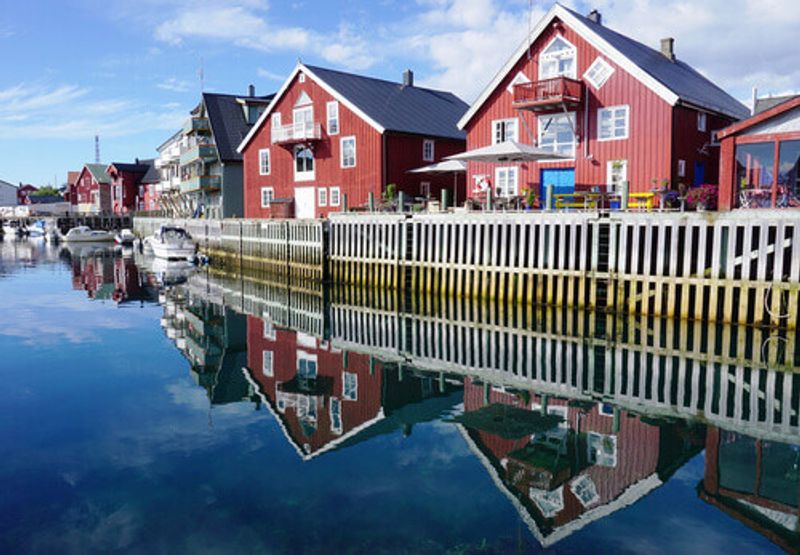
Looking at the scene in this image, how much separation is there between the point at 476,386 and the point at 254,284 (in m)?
22.2

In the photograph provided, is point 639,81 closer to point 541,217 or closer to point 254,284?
point 541,217

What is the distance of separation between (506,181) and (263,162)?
66.7 ft

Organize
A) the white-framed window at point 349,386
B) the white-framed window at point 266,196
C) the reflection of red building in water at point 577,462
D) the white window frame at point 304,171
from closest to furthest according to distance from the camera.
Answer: the reflection of red building in water at point 577,462 → the white-framed window at point 349,386 → the white window frame at point 304,171 → the white-framed window at point 266,196

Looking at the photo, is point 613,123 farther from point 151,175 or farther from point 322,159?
point 151,175

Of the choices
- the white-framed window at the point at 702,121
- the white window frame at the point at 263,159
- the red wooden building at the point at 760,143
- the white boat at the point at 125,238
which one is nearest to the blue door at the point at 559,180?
the white-framed window at the point at 702,121

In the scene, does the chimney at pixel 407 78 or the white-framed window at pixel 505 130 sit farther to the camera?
the chimney at pixel 407 78

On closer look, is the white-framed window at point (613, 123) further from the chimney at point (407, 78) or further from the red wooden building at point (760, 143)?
the chimney at point (407, 78)

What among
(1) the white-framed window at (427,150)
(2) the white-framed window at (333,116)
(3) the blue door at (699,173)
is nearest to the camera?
(3) the blue door at (699,173)

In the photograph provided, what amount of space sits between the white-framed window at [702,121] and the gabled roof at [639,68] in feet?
1.14

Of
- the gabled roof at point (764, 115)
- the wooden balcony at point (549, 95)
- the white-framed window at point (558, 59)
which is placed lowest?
the gabled roof at point (764, 115)

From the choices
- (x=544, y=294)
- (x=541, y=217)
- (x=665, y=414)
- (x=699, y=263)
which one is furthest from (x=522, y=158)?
(x=665, y=414)

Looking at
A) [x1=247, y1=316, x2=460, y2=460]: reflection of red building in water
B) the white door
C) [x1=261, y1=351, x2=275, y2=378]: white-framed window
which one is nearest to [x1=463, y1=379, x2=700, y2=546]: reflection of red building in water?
[x1=247, y1=316, x2=460, y2=460]: reflection of red building in water

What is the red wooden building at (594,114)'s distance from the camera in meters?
26.4

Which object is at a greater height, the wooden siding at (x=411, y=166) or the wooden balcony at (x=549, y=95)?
the wooden balcony at (x=549, y=95)
